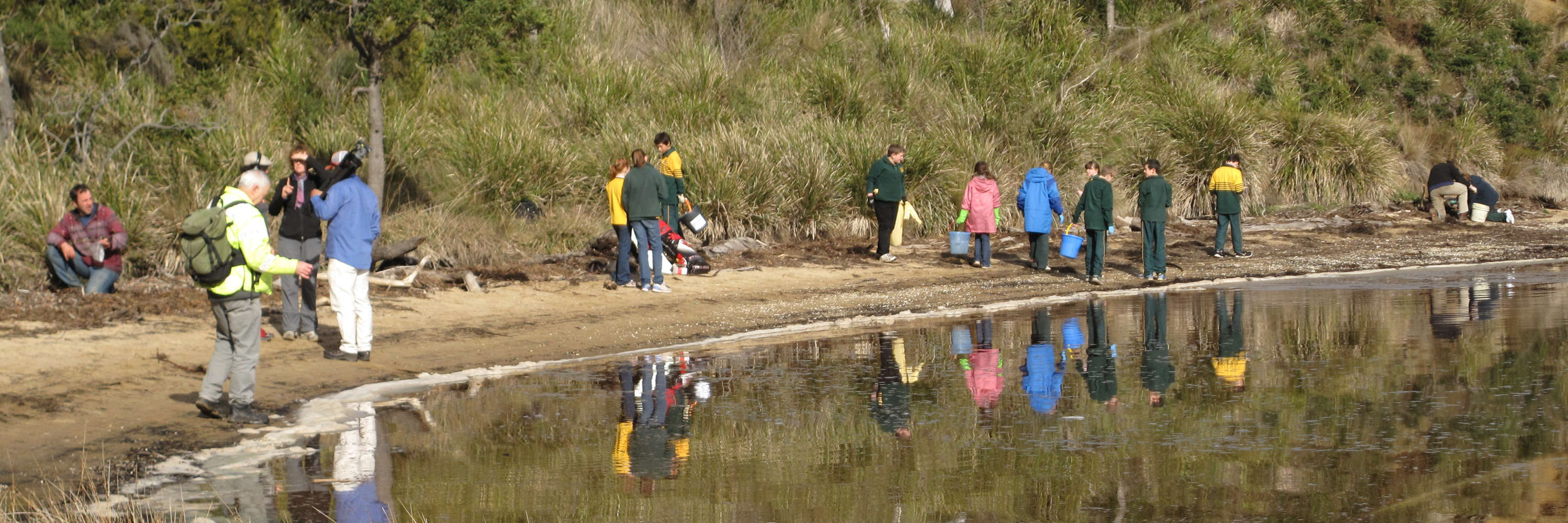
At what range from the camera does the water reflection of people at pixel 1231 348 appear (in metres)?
9.65

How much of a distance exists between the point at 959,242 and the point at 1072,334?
6893 mm

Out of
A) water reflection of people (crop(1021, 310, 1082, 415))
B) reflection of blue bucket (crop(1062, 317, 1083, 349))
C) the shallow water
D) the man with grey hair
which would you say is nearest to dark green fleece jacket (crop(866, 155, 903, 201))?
reflection of blue bucket (crop(1062, 317, 1083, 349))

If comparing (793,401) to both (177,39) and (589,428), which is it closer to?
(589,428)

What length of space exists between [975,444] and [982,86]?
2205 centimetres

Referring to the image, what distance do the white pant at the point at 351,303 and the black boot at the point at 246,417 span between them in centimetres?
237

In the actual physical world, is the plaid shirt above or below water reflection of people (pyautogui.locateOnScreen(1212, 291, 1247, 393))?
above

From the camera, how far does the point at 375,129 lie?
63.5 ft

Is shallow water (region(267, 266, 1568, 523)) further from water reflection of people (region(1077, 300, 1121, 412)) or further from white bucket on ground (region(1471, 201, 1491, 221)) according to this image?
white bucket on ground (region(1471, 201, 1491, 221))

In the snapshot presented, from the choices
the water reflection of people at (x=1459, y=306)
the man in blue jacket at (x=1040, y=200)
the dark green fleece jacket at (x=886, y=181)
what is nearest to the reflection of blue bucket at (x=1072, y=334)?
the water reflection of people at (x=1459, y=306)

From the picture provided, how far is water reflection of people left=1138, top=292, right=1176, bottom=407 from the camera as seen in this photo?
30.3 feet

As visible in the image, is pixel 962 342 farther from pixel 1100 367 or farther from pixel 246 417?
pixel 246 417

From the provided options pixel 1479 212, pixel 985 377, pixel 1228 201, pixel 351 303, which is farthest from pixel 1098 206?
pixel 1479 212

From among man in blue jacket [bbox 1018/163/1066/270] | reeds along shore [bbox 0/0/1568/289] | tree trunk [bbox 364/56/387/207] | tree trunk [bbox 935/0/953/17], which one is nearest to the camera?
man in blue jacket [bbox 1018/163/1066/270]

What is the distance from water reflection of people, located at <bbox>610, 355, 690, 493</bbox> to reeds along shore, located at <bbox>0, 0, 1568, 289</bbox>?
7884mm
